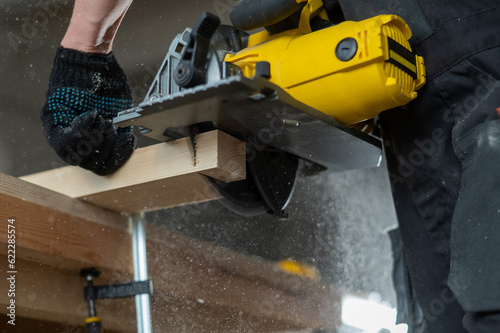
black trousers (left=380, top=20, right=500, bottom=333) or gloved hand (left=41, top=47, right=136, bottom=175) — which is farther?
gloved hand (left=41, top=47, right=136, bottom=175)

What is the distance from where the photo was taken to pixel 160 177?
3.58ft

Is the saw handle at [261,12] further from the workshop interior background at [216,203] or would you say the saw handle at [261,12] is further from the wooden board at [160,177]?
the workshop interior background at [216,203]

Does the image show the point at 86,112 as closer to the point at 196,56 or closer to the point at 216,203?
the point at 196,56

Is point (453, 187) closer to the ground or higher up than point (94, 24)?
closer to the ground

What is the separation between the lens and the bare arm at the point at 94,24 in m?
1.11

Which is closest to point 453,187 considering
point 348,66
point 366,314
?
point 348,66

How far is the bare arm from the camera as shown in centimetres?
111

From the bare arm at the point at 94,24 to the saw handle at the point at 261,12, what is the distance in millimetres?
253

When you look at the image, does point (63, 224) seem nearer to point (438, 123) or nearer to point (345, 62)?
point (345, 62)

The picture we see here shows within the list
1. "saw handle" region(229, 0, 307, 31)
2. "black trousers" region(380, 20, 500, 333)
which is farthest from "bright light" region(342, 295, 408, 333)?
"saw handle" region(229, 0, 307, 31)

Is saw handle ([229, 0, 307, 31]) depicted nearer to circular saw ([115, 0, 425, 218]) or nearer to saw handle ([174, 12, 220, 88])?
circular saw ([115, 0, 425, 218])

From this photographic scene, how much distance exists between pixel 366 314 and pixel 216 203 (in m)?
0.74

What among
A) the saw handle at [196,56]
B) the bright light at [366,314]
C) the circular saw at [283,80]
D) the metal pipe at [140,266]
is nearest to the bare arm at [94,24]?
the circular saw at [283,80]

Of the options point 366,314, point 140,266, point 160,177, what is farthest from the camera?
point 366,314
